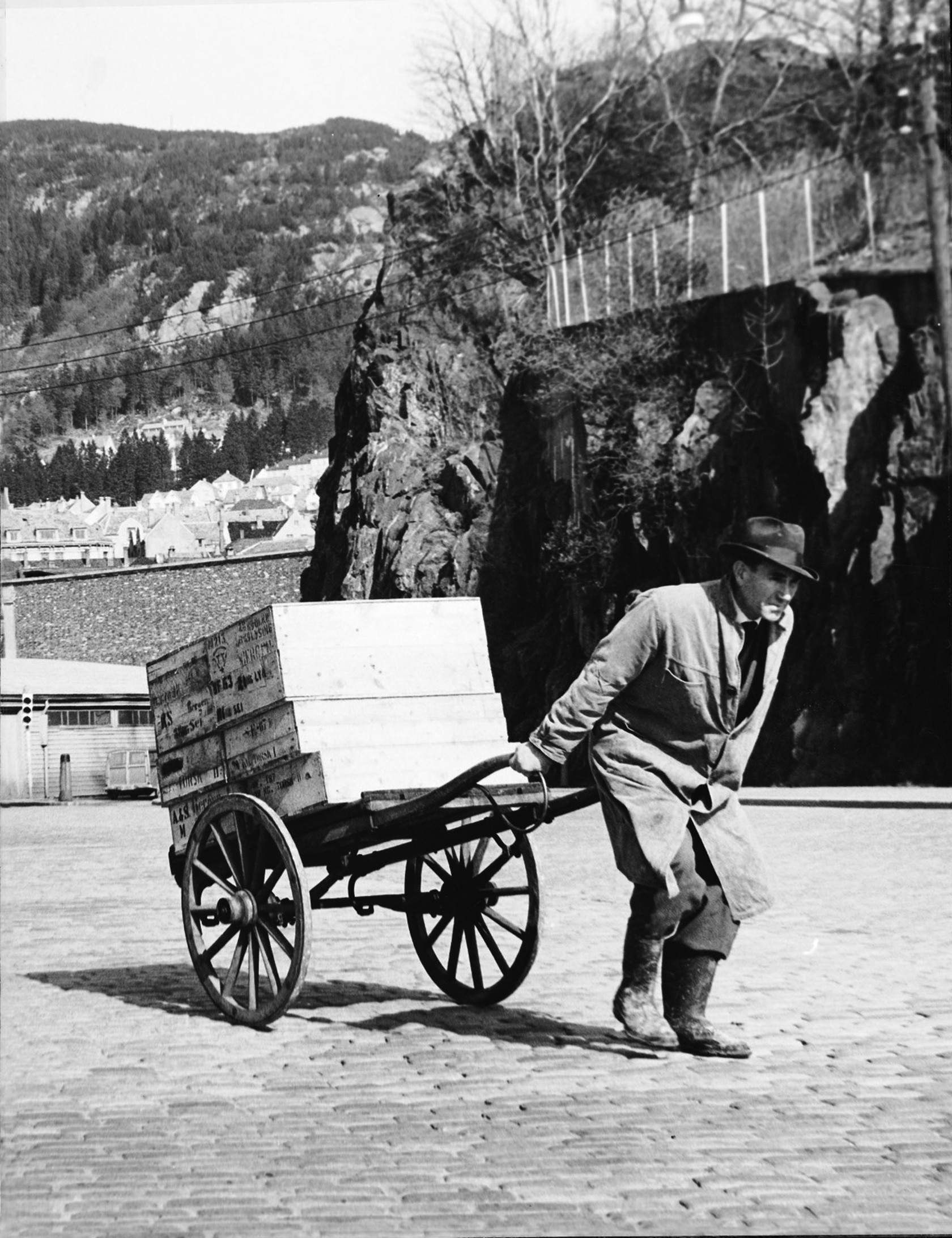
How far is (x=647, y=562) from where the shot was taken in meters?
35.9

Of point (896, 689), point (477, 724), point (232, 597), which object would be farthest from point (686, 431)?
point (232, 597)

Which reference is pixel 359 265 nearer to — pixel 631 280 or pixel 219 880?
pixel 631 280

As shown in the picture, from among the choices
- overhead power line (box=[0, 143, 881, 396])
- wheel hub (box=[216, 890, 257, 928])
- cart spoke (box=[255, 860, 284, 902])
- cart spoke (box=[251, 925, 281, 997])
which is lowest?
cart spoke (box=[251, 925, 281, 997])

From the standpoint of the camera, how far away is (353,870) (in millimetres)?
6840

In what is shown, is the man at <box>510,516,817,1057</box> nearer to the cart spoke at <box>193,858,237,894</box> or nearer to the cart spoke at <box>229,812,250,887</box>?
the cart spoke at <box>229,812,250,887</box>

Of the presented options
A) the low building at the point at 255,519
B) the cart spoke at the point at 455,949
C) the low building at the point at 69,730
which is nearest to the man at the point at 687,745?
the cart spoke at the point at 455,949

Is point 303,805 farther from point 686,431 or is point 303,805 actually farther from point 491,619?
point 491,619

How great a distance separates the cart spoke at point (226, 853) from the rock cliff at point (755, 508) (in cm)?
2419

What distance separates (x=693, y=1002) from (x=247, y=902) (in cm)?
198

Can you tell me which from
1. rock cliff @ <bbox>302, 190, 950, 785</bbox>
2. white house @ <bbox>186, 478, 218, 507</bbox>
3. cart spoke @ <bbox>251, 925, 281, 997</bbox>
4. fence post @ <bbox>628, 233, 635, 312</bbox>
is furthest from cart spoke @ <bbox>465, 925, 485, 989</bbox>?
white house @ <bbox>186, 478, 218, 507</bbox>

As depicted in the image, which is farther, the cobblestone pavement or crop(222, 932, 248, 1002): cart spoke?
crop(222, 932, 248, 1002): cart spoke

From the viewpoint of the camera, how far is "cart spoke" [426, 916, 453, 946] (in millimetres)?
7270

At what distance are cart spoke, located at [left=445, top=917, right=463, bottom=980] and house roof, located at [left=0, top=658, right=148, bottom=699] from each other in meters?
41.3

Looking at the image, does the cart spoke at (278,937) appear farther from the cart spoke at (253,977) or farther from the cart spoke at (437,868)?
the cart spoke at (437,868)
